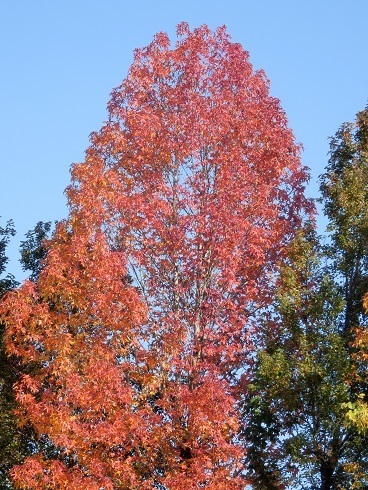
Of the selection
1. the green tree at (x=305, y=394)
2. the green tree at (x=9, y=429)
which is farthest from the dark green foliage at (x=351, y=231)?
the green tree at (x=9, y=429)

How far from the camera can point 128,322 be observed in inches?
798

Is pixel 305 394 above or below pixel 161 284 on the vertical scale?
below

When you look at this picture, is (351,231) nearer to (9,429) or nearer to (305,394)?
(305,394)

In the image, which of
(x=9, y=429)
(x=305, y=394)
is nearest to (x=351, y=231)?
(x=305, y=394)

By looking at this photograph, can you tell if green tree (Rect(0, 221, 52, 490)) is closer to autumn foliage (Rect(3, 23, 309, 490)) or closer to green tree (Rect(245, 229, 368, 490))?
autumn foliage (Rect(3, 23, 309, 490))

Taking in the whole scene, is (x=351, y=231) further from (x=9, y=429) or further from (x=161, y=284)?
(x=9, y=429)

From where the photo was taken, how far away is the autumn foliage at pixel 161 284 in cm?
1895

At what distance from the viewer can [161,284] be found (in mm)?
21672

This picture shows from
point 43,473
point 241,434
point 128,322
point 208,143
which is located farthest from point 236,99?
point 43,473

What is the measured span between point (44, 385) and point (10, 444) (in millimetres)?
2431

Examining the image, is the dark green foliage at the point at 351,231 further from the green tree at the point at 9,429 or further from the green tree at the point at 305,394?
the green tree at the point at 9,429

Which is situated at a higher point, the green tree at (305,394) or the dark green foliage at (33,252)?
the dark green foliage at (33,252)

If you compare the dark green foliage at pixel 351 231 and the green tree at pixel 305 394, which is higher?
the dark green foliage at pixel 351 231

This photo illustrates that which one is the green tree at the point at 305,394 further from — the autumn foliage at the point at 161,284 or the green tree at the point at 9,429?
the green tree at the point at 9,429
